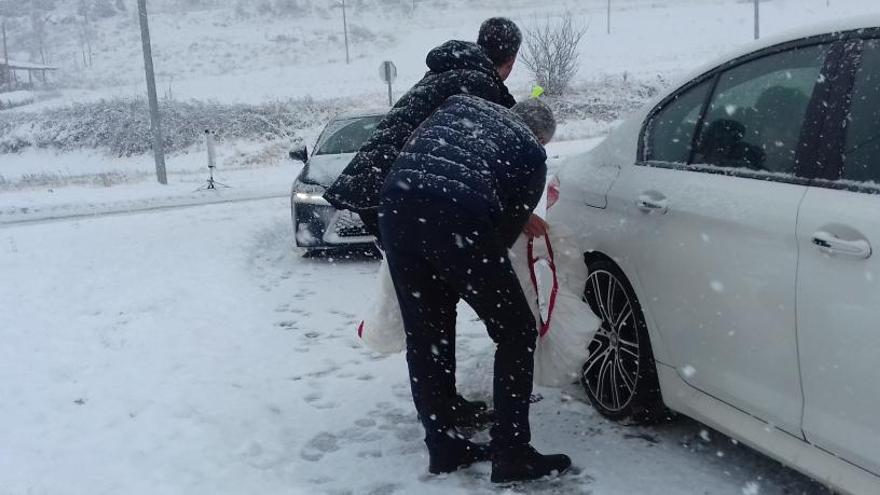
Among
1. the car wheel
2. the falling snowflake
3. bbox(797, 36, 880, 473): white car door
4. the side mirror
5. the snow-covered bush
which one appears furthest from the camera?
the snow-covered bush

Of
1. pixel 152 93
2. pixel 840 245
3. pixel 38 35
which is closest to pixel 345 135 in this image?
pixel 840 245

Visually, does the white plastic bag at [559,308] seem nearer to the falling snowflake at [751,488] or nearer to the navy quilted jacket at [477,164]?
the navy quilted jacket at [477,164]

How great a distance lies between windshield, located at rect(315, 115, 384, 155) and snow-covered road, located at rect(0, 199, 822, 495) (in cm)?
218

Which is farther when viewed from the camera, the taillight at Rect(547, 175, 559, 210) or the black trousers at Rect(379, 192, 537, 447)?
the taillight at Rect(547, 175, 559, 210)

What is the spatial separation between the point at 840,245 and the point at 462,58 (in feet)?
5.18

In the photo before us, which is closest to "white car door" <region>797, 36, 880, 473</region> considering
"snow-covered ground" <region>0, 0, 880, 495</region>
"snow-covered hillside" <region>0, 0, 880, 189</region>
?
"snow-covered ground" <region>0, 0, 880, 495</region>

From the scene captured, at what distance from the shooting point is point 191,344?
5188 millimetres

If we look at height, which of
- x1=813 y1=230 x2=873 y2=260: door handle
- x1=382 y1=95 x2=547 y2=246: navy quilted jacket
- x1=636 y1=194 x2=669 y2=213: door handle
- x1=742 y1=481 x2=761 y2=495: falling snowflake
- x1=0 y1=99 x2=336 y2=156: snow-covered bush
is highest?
x1=382 y1=95 x2=547 y2=246: navy quilted jacket

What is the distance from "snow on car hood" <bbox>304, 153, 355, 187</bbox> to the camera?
26.0ft

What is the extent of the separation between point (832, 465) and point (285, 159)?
2494 centimetres

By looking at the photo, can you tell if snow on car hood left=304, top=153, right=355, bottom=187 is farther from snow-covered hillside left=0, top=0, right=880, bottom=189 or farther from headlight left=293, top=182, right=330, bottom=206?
snow-covered hillside left=0, top=0, right=880, bottom=189

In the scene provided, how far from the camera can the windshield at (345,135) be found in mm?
8961

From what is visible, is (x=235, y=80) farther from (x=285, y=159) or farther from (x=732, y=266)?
(x=732, y=266)

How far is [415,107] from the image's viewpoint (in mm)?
3164
